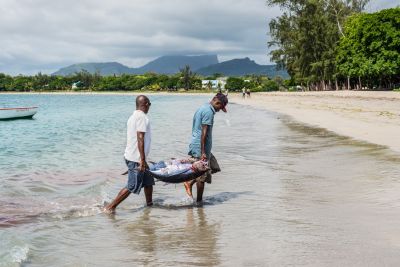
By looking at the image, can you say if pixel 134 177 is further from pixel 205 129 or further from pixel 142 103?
pixel 205 129

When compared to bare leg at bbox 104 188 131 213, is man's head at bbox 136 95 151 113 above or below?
above

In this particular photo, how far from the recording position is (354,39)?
62719 mm

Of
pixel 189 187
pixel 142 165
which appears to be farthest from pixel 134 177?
pixel 189 187

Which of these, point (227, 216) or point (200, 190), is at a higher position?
point (200, 190)

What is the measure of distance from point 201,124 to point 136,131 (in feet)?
3.70

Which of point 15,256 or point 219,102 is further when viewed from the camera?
point 219,102

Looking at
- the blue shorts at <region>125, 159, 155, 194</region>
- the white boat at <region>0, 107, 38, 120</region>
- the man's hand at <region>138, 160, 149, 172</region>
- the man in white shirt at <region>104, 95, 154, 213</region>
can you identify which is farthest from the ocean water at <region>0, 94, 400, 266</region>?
the white boat at <region>0, 107, 38, 120</region>

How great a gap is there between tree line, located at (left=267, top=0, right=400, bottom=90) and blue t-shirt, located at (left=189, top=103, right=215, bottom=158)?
54.8 meters

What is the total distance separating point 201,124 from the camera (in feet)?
26.6

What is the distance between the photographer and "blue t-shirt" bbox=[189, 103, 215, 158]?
800 centimetres

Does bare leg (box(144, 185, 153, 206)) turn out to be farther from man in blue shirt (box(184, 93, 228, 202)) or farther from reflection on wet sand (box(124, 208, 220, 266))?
man in blue shirt (box(184, 93, 228, 202))

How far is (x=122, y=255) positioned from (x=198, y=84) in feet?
600

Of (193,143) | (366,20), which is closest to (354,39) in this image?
(366,20)

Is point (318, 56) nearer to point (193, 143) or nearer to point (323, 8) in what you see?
point (323, 8)
